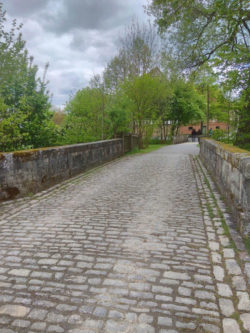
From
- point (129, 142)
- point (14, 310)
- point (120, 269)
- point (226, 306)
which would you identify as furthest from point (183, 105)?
point (14, 310)

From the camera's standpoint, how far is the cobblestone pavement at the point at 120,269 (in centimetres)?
253

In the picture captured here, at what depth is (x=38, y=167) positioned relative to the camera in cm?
773

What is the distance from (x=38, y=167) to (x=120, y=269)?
5.09 m

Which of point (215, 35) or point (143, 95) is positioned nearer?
point (215, 35)

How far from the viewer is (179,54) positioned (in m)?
15.1

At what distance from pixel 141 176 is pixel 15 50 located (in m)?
5.92

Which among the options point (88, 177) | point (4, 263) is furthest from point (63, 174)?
point (4, 263)

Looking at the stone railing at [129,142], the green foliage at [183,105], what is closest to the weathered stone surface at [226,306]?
the stone railing at [129,142]

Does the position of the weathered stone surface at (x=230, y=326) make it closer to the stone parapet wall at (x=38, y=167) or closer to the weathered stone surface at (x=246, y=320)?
the weathered stone surface at (x=246, y=320)

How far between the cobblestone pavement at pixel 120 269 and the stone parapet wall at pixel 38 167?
636 millimetres

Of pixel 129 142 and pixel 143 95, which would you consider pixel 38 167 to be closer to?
pixel 129 142

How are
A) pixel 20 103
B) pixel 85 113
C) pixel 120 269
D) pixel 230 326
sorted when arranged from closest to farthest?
pixel 230 326 < pixel 120 269 < pixel 20 103 < pixel 85 113

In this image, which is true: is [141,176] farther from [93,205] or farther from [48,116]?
[48,116]

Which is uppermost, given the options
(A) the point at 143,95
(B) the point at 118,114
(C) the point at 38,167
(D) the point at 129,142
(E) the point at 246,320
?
(A) the point at 143,95
